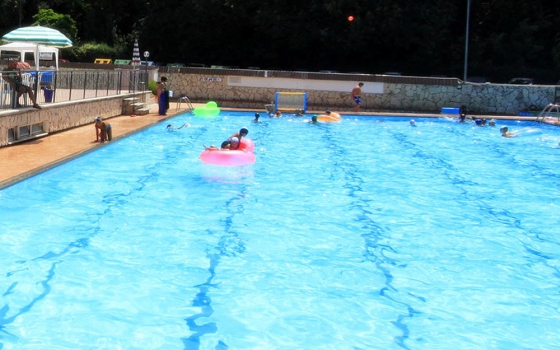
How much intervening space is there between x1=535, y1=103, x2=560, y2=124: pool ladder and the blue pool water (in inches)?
373

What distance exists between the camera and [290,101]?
25.5 meters

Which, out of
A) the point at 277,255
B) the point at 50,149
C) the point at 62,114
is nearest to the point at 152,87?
the point at 62,114

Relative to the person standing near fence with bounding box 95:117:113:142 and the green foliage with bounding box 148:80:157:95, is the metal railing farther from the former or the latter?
the green foliage with bounding box 148:80:157:95

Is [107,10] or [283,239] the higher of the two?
[107,10]

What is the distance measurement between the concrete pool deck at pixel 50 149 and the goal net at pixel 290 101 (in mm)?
6157

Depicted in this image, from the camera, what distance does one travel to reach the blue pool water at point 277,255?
633cm

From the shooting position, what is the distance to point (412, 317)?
22.0 ft

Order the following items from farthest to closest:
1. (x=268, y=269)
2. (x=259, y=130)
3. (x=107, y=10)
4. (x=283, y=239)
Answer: (x=107, y=10)
(x=259, y=130)
(x=283, y=239)
(x=268, y=269)

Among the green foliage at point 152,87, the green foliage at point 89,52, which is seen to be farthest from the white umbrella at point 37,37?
the green foliage at point 89,52

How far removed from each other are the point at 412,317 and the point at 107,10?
152ft

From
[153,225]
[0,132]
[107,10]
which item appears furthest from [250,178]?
[107,10]

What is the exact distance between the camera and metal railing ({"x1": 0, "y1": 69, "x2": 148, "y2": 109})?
14.4 meters

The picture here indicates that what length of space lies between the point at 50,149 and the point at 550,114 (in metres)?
19.6

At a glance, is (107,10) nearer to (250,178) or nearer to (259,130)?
(259,130)
